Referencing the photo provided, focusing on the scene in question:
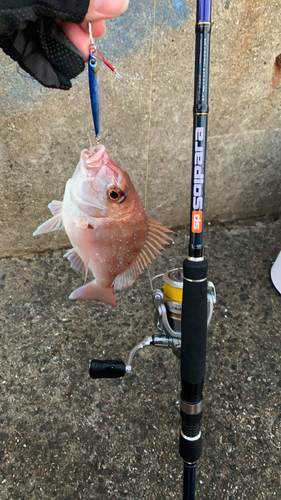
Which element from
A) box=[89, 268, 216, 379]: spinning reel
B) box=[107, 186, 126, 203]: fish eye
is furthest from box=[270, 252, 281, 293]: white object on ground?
box=[107, 186, 126, 203]: fish eye

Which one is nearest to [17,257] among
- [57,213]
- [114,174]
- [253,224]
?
[57,213]

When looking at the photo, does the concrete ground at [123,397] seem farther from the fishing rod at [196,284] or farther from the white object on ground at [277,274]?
the fishing rod at [196,284]

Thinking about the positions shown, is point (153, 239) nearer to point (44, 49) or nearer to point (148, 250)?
point (148, 250)

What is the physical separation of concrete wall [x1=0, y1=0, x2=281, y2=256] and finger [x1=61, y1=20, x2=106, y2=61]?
3.19 feet

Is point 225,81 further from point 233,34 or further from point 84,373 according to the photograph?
point 84,373

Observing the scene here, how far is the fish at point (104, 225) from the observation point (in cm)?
95

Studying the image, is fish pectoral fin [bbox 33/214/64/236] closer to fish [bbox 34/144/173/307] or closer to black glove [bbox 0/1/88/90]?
fish [bbox 34/144/173/307]

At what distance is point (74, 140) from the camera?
1983 mm

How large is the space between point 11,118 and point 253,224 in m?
2.06

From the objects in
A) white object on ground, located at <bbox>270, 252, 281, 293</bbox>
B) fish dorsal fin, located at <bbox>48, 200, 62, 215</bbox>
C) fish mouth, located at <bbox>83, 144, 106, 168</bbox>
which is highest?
fish mouth, located at <bbox>83, 144, 106, 168</bbox>

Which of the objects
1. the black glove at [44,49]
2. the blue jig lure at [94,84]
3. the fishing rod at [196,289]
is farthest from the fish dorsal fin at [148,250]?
the black glove at [44,49]

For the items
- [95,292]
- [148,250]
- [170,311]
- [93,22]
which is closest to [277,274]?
[170,311]

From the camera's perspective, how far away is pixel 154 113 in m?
2.07

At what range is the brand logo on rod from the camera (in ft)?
2.82
